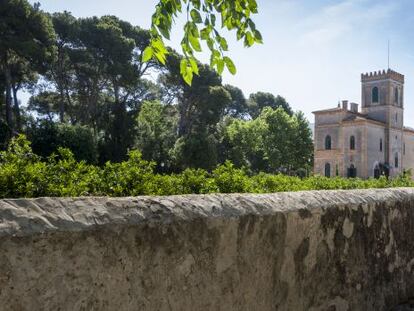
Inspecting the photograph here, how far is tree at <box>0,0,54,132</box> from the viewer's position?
2781 cm

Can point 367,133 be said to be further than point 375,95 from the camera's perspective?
No

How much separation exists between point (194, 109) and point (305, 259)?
1670 inches

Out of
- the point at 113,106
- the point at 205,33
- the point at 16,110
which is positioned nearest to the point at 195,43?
the point at 205,33

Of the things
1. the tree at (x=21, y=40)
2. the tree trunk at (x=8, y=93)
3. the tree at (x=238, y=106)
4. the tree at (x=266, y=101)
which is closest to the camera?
the tree at (x=21, y=40)

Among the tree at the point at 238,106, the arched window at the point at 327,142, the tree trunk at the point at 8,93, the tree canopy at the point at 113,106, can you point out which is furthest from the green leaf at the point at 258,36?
the tree at the point at 238,106

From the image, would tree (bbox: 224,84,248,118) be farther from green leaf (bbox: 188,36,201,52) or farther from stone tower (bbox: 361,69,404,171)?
green leaf (bbox: 188,36,201,52)

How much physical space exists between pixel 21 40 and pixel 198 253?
29.2 metres

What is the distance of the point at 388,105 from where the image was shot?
54344 millimetres

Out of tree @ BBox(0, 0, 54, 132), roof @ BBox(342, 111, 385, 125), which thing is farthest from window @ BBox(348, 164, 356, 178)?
tree @ BBox(0, 0, 54, 132)

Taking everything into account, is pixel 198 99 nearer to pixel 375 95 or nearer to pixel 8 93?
pixel 8 93

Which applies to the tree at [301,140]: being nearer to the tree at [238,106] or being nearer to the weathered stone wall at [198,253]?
the tree at [238,106]

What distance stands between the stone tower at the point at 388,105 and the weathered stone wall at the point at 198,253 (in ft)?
179

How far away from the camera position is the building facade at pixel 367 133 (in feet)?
170

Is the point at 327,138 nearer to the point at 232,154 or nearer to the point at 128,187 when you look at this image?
the point at 232,154
